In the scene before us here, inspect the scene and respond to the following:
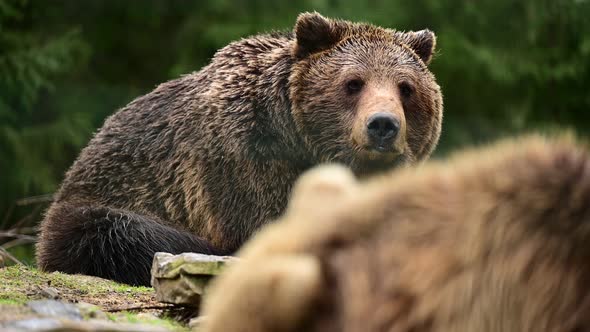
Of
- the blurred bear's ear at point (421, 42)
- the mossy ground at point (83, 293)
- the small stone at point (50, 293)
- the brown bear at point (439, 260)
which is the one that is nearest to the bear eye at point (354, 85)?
the blurred bear's ear at point (421, 42)

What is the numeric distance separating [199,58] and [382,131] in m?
7.16

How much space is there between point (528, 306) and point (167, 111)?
16.9 ft

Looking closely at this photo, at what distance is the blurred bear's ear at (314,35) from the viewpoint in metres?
7.14

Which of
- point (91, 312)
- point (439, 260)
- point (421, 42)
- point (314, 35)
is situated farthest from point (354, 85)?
point (439, 260)

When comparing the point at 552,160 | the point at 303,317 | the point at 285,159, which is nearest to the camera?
the point at 303,317

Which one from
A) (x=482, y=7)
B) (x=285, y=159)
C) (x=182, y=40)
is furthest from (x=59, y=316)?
(x=482, y=7)

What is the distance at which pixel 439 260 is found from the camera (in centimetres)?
281

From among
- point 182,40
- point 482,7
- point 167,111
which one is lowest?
point 167,111

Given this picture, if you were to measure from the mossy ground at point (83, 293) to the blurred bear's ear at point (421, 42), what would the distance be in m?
2.77

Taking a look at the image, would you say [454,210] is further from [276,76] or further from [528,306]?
[276,76]

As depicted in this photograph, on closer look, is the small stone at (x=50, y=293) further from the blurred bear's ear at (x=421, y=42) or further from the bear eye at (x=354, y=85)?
the blurred bear's ear at (x=421, y=42)

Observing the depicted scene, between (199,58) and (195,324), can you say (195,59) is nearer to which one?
(199,58)

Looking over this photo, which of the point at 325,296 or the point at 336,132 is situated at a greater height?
the point at 336,132

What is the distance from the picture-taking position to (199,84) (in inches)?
297
